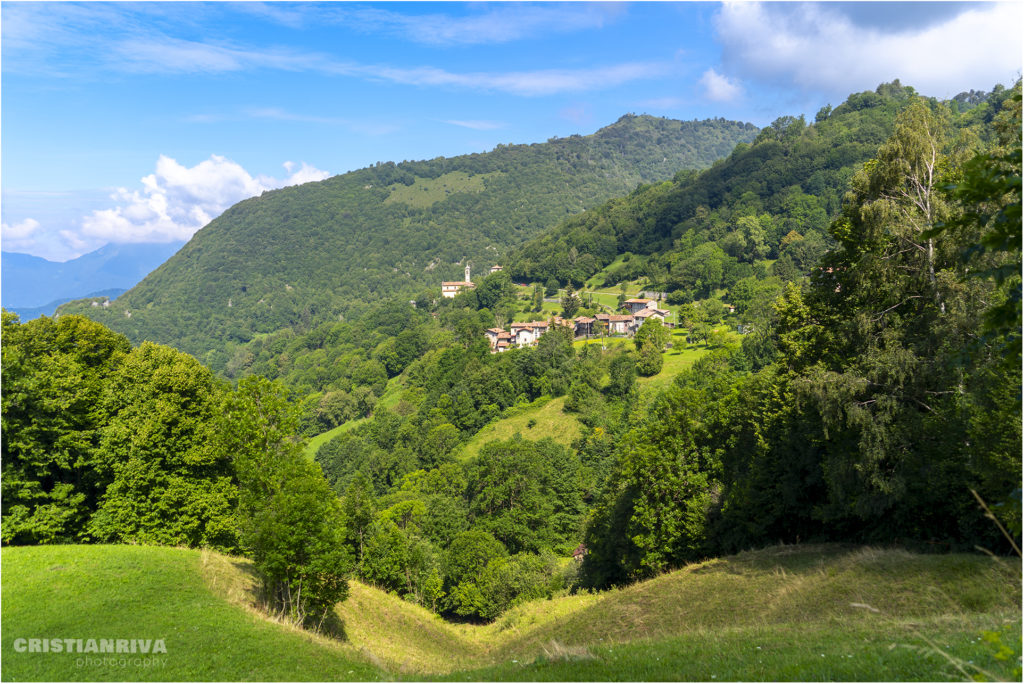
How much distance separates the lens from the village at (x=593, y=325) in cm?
12053

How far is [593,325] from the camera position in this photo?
124m

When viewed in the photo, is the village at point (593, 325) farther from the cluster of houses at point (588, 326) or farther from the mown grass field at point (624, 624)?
the mown grass field at point (624, 624)

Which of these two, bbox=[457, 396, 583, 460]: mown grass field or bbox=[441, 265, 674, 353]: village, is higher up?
bbox=[441, 265, 674, 353]: village

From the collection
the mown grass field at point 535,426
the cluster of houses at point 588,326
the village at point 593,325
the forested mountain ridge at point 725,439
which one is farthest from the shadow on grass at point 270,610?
the cluster of houses at point 588,326

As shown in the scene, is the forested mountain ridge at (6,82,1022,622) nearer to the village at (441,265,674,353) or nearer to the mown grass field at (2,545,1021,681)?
the mown grass field at (2,545,1021,681)

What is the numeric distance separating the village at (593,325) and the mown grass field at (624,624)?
8896 centimetres

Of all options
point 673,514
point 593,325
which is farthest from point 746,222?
point 673,514

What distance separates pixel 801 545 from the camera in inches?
901

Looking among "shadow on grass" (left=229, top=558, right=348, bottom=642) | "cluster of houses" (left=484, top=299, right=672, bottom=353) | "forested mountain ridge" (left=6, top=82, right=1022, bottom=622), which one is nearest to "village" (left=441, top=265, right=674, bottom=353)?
"cluster of houses" (left=484, top=299, right=672, bottom=353)

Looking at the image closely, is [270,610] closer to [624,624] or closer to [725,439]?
[624,624]

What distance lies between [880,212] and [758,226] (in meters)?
140

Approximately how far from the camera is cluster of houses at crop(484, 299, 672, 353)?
121m

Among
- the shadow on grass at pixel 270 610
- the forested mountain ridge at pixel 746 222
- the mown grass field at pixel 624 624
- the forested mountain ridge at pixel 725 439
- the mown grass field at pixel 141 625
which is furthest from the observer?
the forested mountain ridge at pixel 746 222

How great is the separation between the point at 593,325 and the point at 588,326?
2.24 meters
